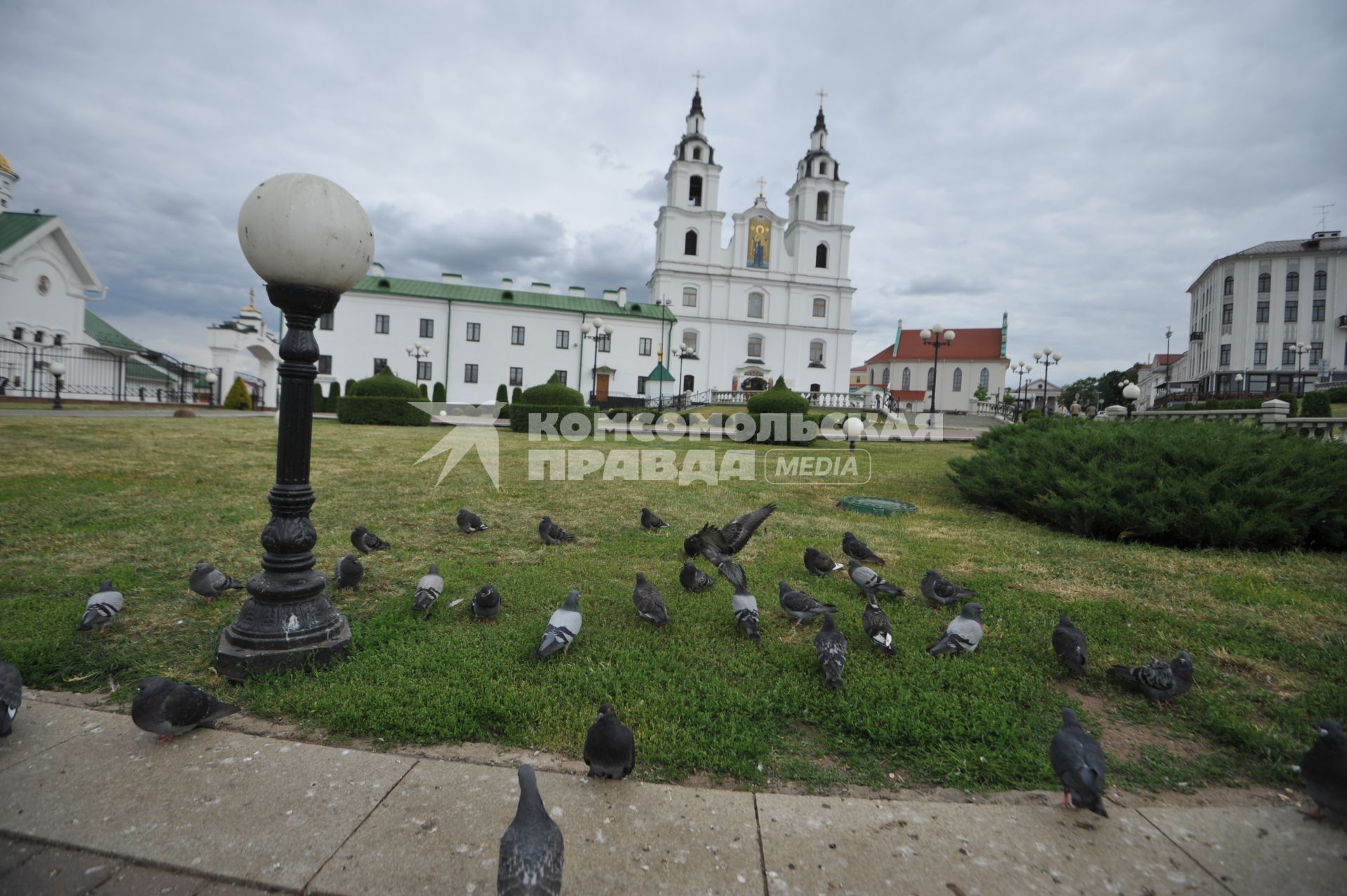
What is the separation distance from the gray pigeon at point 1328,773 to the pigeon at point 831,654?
1852 millimetres

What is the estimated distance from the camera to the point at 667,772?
258 centimetres

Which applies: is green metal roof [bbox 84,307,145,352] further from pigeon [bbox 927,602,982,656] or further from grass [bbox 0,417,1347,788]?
pigeon [bbox 927,602,982,656]

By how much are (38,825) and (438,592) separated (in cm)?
230

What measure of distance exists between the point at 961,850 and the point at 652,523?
5229 mm

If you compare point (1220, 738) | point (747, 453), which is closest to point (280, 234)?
point (1220, 738)

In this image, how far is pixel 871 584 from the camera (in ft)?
16.0

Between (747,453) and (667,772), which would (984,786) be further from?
(747,453)

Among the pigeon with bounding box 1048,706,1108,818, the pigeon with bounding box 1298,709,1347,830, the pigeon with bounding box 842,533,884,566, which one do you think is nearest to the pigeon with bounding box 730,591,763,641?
the pigeon with bounding box 1048,706,1108,818

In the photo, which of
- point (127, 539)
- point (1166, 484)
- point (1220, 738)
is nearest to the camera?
point (1220, 738)

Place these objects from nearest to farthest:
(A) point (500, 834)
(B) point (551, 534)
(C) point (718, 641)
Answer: (A) point (500, 834)
(C) point (718, 641)
(B) point (551, 534)

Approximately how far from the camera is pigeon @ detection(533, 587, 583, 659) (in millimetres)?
3576

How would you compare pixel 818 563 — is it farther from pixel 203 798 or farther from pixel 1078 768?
pixel 203 798

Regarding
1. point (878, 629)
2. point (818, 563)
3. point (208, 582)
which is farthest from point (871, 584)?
point (208, 582)

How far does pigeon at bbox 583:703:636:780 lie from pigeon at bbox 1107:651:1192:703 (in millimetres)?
2887
